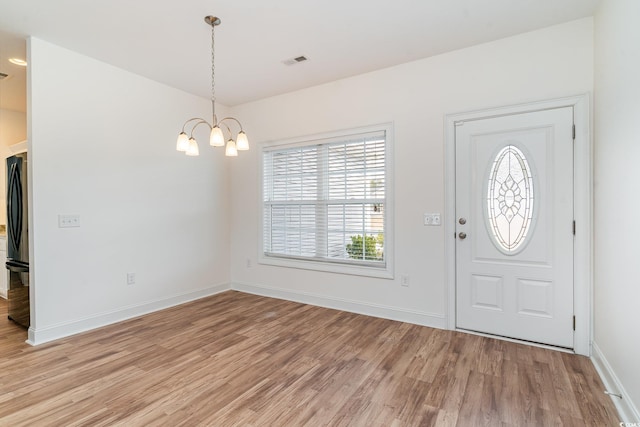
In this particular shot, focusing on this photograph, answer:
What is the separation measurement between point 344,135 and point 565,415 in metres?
3.14

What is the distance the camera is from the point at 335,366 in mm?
2508

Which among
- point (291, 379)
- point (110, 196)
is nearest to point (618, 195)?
point (291, 379)

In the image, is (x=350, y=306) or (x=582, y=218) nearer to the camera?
(x=582, y=218)

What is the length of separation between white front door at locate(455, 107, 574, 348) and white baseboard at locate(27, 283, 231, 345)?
3356mm

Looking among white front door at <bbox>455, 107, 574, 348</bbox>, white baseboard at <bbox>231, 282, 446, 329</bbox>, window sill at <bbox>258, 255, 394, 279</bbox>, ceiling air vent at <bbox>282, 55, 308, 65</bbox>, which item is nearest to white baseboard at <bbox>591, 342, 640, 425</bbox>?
white front door at <bbox>455, 107, 574, 348</bbox>

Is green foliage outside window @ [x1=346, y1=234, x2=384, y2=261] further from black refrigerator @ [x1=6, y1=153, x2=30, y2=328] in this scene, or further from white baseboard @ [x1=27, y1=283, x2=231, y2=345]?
black refrigerator @ [x1=6, y1=153, x2=30, y2=328]

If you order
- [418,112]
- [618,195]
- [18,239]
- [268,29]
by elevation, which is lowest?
[18,239]

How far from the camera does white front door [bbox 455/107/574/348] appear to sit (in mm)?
2717

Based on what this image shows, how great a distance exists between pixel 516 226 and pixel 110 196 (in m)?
4.16

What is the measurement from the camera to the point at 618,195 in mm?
2031

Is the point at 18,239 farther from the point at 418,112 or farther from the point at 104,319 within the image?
the point at 418,112

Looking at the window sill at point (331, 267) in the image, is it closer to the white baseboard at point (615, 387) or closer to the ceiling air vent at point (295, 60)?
the white baseboard at point (615, 387)

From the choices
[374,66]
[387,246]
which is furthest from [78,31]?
[387,246]

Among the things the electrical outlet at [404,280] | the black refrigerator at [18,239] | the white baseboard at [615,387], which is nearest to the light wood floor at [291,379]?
the white baseboard at [615,387]
